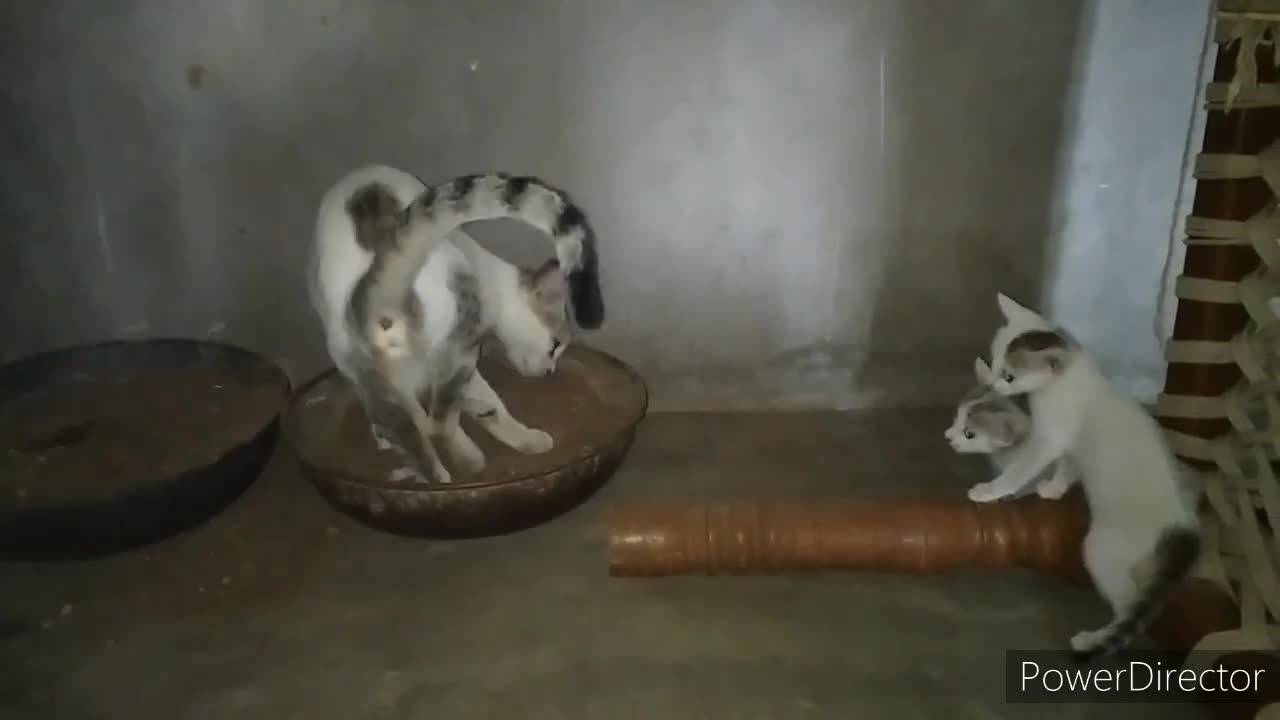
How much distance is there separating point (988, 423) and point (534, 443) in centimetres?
47

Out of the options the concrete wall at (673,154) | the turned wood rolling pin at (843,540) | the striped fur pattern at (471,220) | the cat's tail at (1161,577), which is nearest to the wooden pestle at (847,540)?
the turned wood rolling pin at (843,540)

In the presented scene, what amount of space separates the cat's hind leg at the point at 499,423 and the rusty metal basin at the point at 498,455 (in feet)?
0.03

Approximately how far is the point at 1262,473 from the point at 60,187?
4.24 feet

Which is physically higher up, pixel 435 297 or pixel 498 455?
pixel 435 297

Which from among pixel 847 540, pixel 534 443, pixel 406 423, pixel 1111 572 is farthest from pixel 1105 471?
pixel 406 423

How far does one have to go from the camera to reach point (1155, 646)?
0.96 metres

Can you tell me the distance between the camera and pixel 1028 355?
102 centimetres

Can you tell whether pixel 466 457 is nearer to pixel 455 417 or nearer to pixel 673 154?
pixel 455 417

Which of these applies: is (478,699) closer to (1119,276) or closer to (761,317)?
(761,317)

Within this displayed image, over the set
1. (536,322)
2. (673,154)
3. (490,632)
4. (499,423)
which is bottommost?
(490,632)

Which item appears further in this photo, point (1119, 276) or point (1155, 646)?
point (1119, 276)

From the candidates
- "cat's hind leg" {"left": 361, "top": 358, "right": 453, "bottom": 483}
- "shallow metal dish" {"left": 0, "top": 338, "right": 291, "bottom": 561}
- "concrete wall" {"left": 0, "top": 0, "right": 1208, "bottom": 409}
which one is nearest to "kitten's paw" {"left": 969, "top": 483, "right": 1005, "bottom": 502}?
"concrete wall" {"left": 0, "top": 0, "right": 1208, "bottom": 409}

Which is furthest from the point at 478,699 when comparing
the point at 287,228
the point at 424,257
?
the point at 287,228

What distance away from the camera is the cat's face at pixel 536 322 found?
1.15m
